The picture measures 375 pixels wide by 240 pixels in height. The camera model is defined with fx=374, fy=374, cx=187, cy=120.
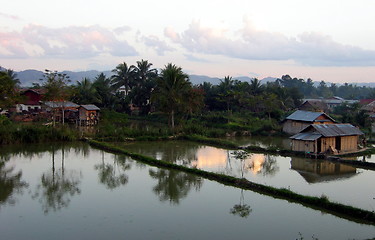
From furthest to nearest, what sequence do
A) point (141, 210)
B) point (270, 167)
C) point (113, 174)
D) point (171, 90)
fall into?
point (171, 90) < point (270, 167) < point (113, 174) < point (141, 210)

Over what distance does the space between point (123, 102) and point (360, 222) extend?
105 ft

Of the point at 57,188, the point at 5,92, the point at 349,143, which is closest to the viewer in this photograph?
the point at 57,188

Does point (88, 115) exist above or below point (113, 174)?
above

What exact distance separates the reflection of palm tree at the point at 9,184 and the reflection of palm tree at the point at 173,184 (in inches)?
162

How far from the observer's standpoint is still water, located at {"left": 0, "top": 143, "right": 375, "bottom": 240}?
8.04m

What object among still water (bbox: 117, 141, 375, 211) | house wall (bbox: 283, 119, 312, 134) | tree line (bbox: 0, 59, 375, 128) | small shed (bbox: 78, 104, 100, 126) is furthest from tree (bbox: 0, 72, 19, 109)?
house wall (bbox: 283, 119, 312, 134)

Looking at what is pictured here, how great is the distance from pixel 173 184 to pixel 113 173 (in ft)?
8.98

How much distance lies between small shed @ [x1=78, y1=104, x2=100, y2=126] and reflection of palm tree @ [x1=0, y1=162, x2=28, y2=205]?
16.7m

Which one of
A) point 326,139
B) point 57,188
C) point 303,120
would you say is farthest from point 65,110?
point 326,139

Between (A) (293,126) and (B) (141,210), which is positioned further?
(A) (293,126)

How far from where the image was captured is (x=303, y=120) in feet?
77.5

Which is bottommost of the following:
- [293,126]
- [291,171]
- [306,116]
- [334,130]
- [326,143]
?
[291,171]

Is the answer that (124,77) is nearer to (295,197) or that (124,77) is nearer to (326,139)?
(326,139)

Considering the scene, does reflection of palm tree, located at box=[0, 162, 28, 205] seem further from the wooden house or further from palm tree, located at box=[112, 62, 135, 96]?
palm tree, located at box=[112, 62, 135, 96]
